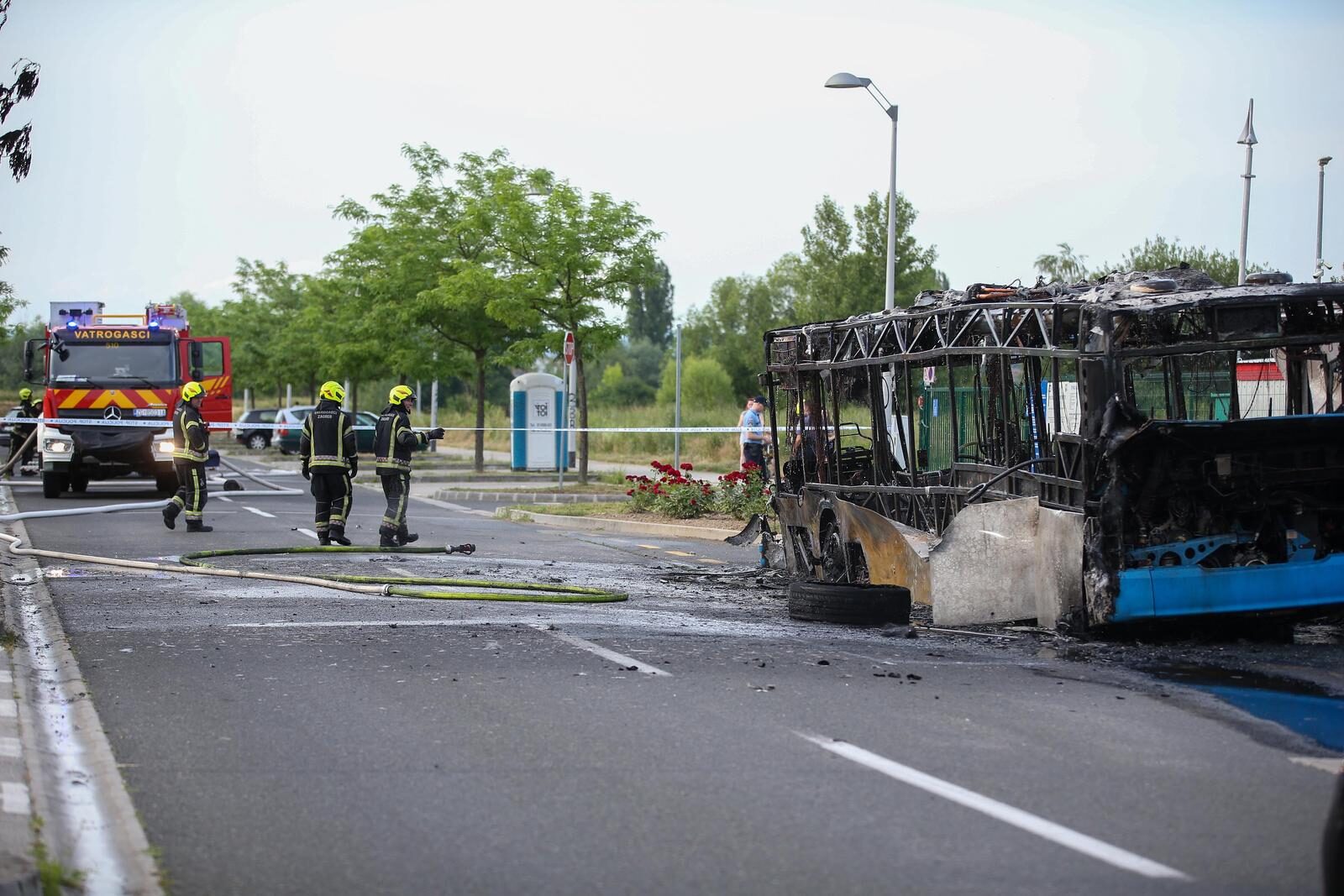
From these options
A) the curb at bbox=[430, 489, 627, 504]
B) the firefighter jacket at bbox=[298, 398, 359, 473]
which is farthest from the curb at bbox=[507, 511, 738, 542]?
the firefighter jacket at bbox=[298, 398, 359, 473]

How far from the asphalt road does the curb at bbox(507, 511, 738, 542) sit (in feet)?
29.0

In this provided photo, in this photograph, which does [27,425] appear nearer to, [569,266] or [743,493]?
[569,266]

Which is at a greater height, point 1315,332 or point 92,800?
point 1315,332

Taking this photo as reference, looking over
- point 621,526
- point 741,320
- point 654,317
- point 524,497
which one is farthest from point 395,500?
point 654,317

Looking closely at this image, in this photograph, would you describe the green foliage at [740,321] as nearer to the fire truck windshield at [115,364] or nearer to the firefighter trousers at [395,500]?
the fire truck windshield at [115,364]

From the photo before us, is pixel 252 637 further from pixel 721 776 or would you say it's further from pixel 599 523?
pixel 599 523

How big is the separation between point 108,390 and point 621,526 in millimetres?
10180

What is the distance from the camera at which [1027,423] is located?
10.1m

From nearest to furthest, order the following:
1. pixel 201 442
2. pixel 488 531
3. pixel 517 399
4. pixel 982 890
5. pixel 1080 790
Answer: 1. pixel 982 890
2. pixel 1080 790
3. pixel 201 442
4. pixel 488 531
5. pixel 517 399

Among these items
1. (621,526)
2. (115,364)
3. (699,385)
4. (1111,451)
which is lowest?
(621,526)

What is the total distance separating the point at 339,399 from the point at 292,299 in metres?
48.6

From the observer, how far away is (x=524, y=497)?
27094mm

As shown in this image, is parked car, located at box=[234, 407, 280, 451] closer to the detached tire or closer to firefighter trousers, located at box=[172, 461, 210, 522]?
firefighter trousers, located at box=[172, 461, 210, 522]

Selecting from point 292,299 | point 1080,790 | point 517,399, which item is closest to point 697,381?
point 292,299
